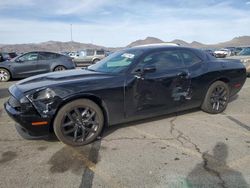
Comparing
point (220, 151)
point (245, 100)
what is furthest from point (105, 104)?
point (245, 100)

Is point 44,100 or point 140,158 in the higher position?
point 44,100

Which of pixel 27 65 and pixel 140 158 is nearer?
pixel 140 158

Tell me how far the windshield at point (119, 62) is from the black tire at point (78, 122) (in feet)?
2.92

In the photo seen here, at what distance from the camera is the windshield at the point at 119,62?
4793 mm

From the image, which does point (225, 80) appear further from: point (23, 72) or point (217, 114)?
point (23, 72)

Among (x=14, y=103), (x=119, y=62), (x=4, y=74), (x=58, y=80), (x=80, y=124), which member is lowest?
(x=80, y=124)

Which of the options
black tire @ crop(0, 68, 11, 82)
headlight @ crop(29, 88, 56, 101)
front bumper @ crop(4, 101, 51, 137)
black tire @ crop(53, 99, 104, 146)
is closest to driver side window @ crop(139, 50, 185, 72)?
black tire @ crop(53, 99, 104, 146)

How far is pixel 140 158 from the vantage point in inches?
149

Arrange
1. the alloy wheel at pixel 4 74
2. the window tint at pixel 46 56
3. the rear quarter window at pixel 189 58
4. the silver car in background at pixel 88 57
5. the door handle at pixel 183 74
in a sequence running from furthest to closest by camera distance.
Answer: the silver car in background at pixel 88 57, the window tint at pixel 46 56, the alloy wheel at pixel 4 74, the rear quarter window at pixel 189 58, the door handle at pixel 183 74

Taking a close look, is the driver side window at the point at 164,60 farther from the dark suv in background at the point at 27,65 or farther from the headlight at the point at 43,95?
the dark suv in background at the point at 27,65

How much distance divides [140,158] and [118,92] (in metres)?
1.21

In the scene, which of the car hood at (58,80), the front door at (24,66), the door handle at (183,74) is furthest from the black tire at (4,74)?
the door handle at (183,74)

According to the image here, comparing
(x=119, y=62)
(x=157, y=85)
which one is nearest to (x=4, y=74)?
(x=119, y=62)

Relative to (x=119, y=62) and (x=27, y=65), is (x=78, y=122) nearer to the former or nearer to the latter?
(x=119, y=62)
